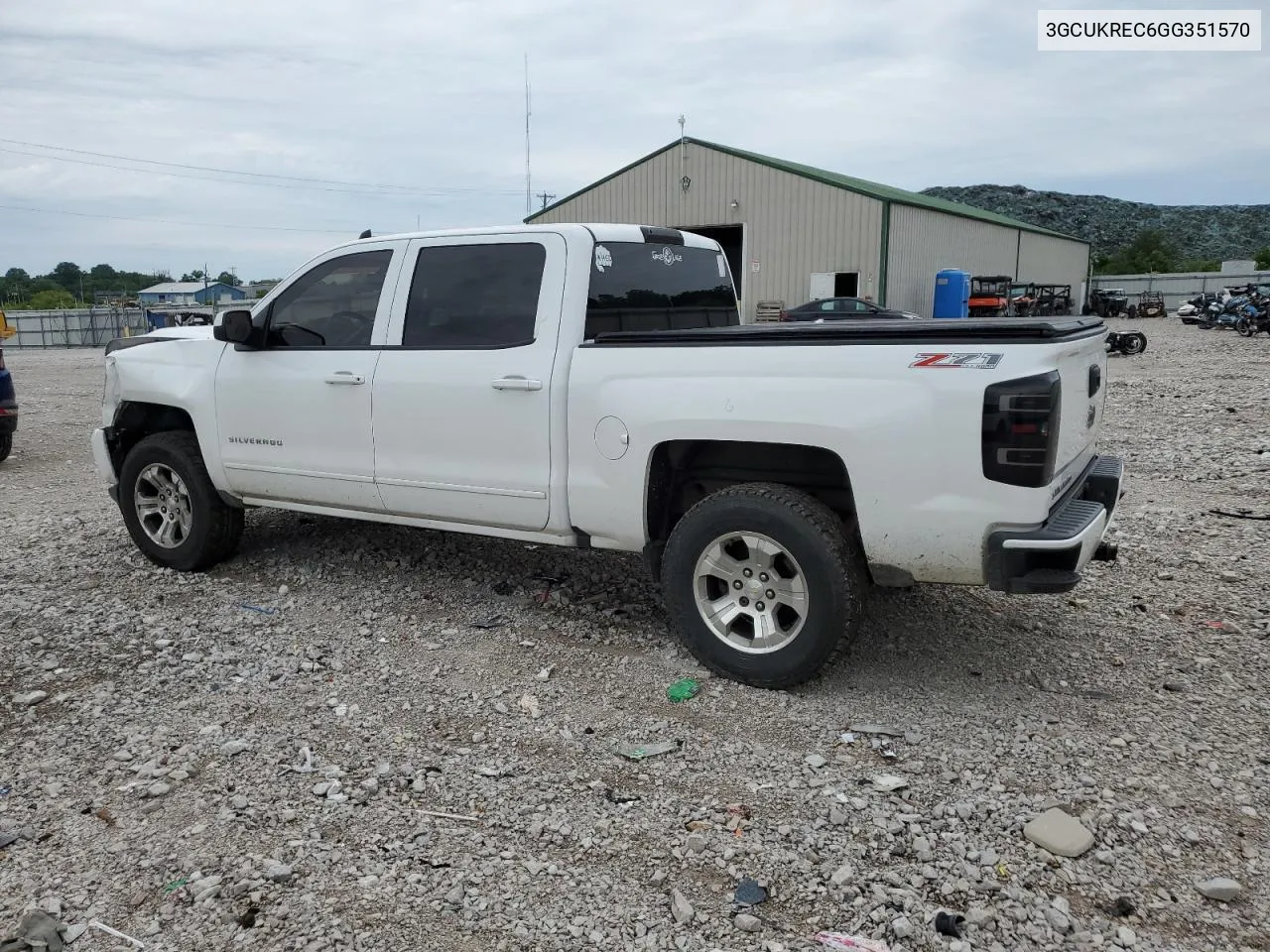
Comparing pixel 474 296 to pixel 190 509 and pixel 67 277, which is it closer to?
pixel 190 509

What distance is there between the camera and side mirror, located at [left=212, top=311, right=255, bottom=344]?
17.6 feet

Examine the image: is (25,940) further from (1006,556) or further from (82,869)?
(1006,556)

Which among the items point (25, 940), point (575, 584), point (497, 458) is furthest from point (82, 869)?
point (575, 584)

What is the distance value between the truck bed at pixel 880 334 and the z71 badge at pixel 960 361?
0.20 ft

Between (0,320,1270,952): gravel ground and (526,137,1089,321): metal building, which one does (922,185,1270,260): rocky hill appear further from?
(0,320,1270,952): gravel ground

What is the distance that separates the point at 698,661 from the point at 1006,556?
1473 millimetres

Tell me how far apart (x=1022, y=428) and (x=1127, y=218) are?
14572cm

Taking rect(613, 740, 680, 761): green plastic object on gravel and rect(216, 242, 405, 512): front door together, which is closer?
rect(613, 740, 680, 761): green plastic object on gravel

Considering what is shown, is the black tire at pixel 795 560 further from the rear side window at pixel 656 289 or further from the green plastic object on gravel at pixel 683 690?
the rear side window at pixel 656 289

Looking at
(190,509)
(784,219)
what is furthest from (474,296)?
(784,219)

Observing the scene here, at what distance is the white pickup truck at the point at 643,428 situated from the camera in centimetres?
367

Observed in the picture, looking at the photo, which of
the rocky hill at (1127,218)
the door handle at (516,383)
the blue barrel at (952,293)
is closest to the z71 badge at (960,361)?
the door handle at (516,383)

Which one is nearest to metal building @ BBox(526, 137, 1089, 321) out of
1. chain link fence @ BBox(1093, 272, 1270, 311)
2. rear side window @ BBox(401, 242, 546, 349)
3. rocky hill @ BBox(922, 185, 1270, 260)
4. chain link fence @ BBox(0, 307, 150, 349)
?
chain link fence @ BBox(0, 307, 150, 349)

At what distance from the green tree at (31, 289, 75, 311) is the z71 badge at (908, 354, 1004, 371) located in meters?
85.4
